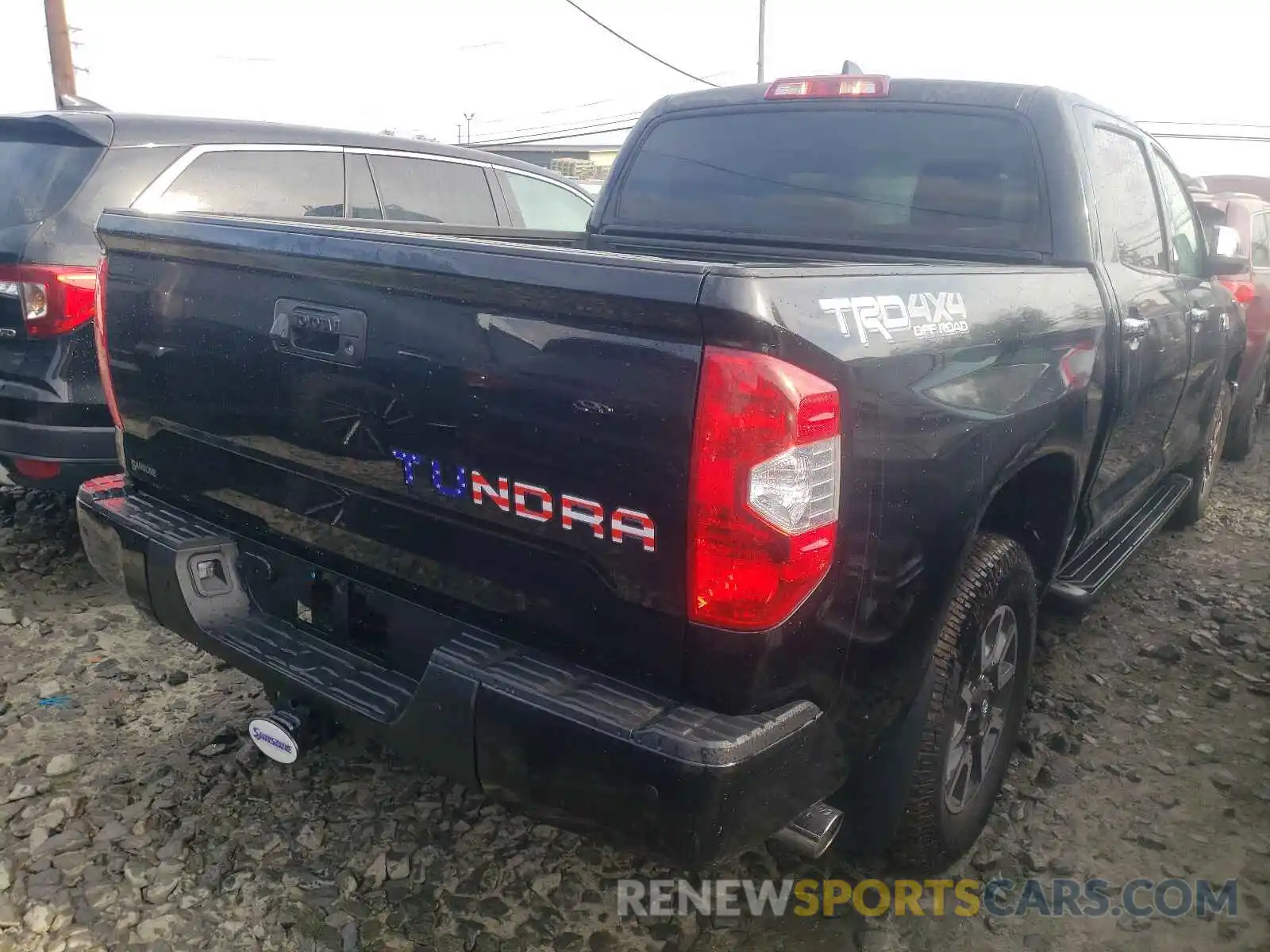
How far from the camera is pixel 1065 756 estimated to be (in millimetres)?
3096

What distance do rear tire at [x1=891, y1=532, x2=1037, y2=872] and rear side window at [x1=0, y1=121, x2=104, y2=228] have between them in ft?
11.4

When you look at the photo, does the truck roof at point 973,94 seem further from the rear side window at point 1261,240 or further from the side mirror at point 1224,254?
the rear side window at point 1261,240

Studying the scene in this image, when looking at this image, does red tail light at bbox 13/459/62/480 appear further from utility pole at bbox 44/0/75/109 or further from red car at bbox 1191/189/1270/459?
utility pole at bbox 44/0/75/109

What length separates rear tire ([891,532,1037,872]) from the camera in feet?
7.16

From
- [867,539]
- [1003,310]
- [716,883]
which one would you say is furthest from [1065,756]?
[867,539]

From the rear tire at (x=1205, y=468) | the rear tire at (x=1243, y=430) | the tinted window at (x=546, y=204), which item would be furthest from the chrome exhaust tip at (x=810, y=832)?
the rear tire at (x=1243, y=430)

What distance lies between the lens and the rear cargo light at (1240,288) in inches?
238

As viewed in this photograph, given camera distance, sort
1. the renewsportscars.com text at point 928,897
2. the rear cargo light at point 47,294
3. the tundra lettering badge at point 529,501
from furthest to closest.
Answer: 1. the rear cargo light at point 47,294
2. the renewsportscars.com text at point 928,897
3. the tundra lettering badge at point 529,501

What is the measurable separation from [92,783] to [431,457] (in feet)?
5.46

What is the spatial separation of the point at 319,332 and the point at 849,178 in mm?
1924

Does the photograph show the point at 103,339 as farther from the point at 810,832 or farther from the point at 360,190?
the point at 360,190

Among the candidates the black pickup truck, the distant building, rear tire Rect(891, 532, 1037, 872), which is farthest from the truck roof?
the distant building

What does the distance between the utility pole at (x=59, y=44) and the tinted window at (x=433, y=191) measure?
12.4 m

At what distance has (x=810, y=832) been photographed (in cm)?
195
